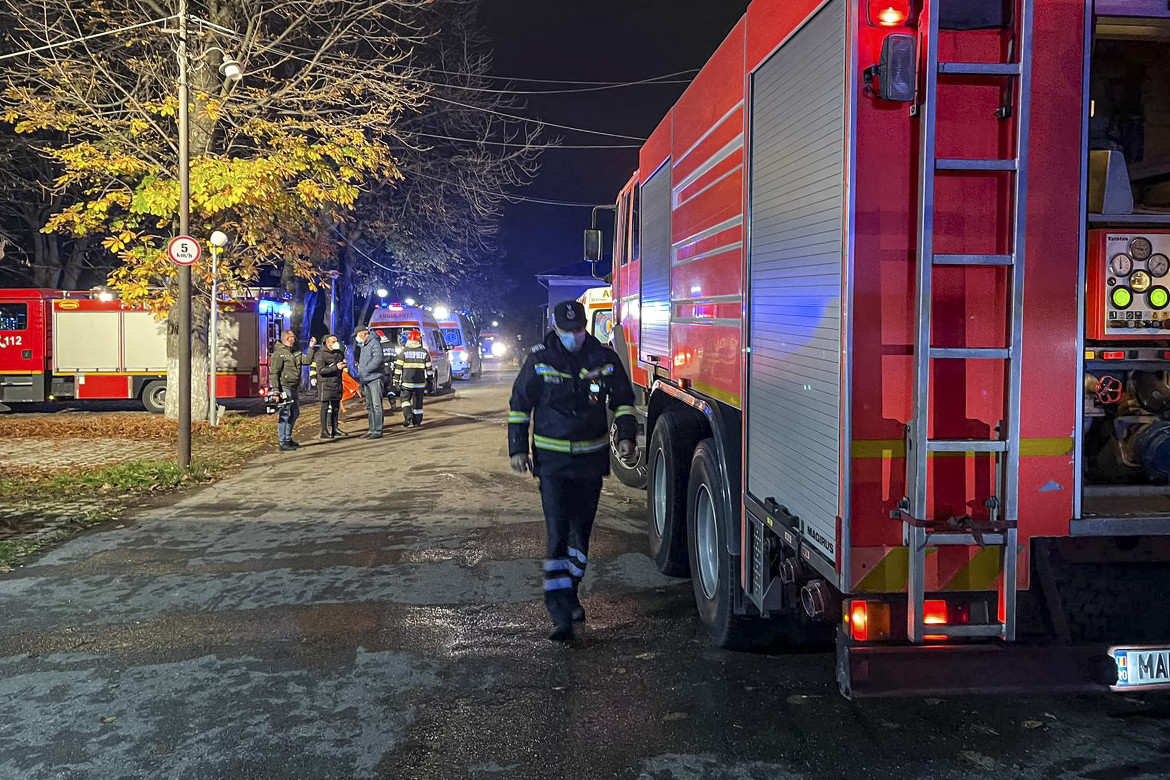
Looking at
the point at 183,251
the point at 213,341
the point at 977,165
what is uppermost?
the point at 183,251

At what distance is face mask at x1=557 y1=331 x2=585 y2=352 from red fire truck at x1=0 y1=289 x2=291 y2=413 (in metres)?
15.3

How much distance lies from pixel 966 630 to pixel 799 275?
140 centimetres

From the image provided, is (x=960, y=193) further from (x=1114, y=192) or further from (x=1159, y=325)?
(x=1159, y=325)

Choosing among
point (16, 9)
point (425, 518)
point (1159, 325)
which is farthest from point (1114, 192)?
point (16, 9)

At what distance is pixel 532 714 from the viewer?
415cm

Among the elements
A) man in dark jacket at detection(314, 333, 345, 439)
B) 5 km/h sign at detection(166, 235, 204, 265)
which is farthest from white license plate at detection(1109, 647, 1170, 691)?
man in dark jacket at detection(314, 333, 345, 439)

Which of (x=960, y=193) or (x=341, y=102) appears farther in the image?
(x=341, y=102)

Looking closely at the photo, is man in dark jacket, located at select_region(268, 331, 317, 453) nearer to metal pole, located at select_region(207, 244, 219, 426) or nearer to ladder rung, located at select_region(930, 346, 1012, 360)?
metal pole, located at select_region(207, 244, 219, 426)

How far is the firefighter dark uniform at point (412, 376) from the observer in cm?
1598

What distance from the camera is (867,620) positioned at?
320cm

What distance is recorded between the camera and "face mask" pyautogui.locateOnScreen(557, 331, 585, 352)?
547 cm

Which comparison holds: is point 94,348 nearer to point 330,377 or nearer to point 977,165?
point 330,377

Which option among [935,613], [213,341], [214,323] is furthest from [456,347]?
[935,613]

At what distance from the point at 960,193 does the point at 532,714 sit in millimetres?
2795
